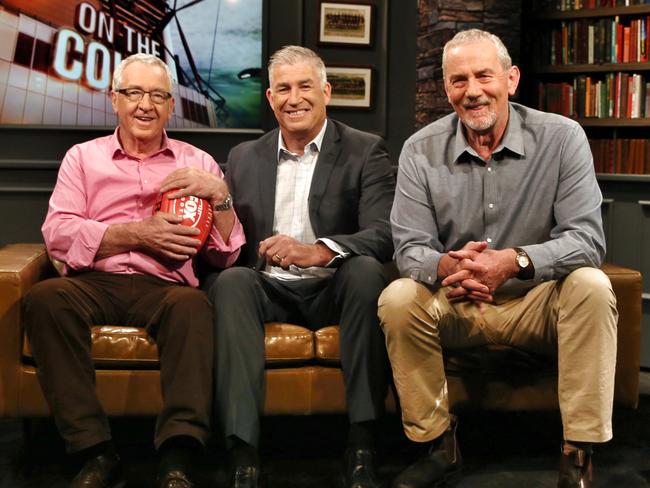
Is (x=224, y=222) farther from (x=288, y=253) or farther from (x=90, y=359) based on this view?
(x=90, y=359)

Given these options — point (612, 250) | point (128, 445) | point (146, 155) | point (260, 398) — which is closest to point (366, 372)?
point (260, 398)

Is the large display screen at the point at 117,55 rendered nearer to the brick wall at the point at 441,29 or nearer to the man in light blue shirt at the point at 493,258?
the brick wall at the point at 441,29

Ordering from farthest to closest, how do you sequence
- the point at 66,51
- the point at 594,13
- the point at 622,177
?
the point at 594,13
the point at 622,177
the point at 66,51

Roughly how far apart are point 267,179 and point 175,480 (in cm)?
104

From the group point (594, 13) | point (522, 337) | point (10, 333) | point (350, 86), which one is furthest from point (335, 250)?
point (594, 13)

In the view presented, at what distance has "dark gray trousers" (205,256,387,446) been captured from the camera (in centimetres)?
218

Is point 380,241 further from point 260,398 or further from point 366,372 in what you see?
point 260,398

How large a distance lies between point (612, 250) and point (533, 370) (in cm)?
167

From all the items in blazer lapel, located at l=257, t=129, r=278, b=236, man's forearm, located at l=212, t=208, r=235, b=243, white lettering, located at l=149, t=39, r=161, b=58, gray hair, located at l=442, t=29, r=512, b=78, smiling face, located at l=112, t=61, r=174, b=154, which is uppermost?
white lettering, located at l=149, t=39, r=161, b=58

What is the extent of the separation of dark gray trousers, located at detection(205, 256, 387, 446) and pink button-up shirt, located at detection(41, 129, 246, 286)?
227 mm

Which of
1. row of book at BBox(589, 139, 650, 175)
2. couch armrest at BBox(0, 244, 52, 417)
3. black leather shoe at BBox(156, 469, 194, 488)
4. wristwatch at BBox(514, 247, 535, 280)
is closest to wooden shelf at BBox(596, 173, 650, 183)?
row of book at BBox(589, 139, 650, 175)

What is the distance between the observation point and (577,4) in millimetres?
4109

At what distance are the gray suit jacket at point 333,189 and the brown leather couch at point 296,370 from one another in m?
0.39

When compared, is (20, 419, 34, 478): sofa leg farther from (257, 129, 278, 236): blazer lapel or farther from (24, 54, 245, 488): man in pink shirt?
(257, 129, 278, 236): blazer lapel
